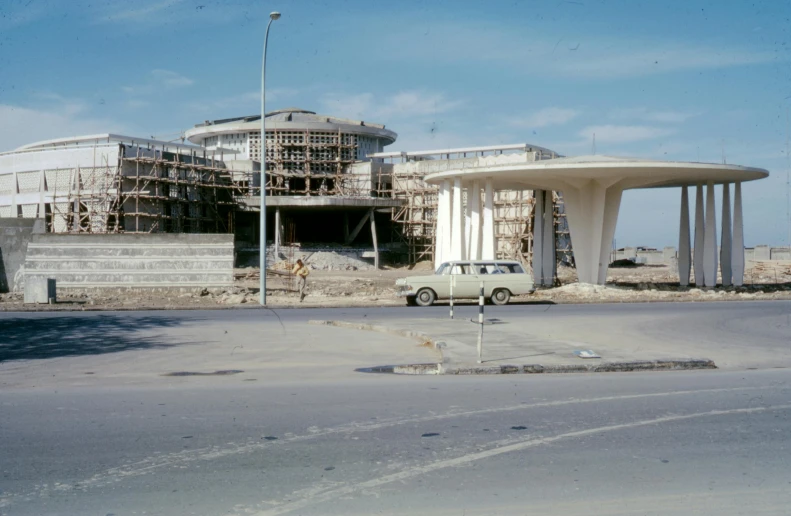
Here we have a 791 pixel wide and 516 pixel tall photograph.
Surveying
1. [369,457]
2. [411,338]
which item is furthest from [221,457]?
[411,338]

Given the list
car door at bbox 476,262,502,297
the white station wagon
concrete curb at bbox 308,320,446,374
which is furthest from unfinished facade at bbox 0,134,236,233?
concrete curb at bbox 308,320,446,374

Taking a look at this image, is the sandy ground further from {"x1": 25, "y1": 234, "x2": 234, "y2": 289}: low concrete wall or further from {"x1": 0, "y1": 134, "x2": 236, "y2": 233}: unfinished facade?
{"x1": 0, "y1": 134, "x2": 236, "y2": 233}: unfinished facade

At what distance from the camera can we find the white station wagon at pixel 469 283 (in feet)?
91.2

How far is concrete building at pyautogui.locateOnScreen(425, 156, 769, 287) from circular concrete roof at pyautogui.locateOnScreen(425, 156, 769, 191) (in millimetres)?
41

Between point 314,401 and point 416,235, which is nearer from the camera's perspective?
point 314,401

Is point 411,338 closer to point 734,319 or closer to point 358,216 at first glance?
point 734,319

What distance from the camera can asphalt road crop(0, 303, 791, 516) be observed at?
18.6ft

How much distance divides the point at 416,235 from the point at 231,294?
94.8ft

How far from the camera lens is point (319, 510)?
5449 mm

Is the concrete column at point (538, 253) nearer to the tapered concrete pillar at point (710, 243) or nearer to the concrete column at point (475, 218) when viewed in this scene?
the concrete column at point (475, 218)

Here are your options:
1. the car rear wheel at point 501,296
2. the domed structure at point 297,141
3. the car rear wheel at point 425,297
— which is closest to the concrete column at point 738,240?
the car rear wheel at point 501,296

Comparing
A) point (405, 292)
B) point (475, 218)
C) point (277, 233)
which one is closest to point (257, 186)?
point (277, 233)

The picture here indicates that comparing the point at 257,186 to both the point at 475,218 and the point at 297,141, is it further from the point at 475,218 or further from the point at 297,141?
the point at 475,218

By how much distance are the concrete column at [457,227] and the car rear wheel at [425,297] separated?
1010 centimetres
